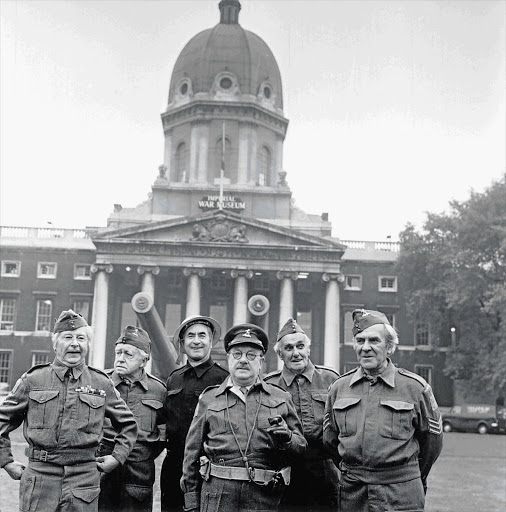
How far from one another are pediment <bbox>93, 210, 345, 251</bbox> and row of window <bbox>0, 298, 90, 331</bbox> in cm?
574

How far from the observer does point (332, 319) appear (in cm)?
3872

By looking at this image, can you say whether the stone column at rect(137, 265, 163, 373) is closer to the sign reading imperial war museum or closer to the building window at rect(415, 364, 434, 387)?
the sign reading imperial war museum

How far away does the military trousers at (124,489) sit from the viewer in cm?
638

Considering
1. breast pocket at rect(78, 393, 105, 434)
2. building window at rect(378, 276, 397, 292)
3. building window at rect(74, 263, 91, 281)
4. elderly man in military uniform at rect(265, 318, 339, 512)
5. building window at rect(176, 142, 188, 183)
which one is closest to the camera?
breast pocket at rect(78, 393, 105, 434)

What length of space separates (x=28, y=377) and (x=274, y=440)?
1897 millimetres

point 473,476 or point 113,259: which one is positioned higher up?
point 113,259

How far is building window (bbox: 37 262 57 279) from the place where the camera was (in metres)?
42.2

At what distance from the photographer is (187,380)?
Result: 683 cm

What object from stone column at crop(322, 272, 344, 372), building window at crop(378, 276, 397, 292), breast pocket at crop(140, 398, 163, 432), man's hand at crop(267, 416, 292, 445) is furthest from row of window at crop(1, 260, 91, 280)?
man's hand at crop(267, 416, 292, 445)

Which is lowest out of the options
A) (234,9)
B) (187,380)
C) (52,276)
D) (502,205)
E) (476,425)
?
(476,425)

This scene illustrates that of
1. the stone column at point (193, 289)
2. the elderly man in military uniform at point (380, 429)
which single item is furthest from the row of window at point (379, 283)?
the elderly man in military uniform at point (380, 429)

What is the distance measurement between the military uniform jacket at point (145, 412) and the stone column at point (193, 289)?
30425 millimetres

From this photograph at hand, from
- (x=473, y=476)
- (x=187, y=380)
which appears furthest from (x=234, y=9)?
(x=187, y=380)

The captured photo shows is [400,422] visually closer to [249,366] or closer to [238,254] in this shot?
[249,366]
